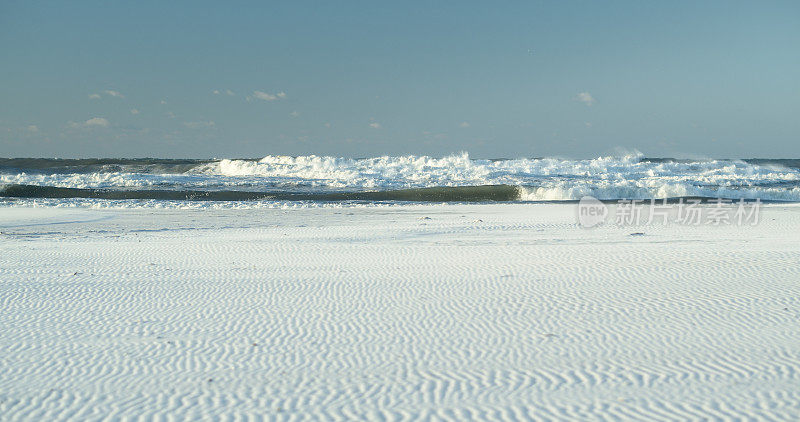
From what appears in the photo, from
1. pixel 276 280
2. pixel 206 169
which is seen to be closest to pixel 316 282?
pixel 276 280

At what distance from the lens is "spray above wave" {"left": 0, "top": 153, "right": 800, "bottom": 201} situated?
86.9 ft

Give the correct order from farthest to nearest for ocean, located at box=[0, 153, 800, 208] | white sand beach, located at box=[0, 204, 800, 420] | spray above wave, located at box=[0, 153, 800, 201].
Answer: spray above wave, located at box=[0, 153, 800, 201], ocean, located at box=[0, 153, 800, 208], white sand beach, located at box=[0, 204, 800, 420]

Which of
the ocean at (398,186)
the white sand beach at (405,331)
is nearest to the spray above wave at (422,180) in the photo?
the ocean at (398,186)

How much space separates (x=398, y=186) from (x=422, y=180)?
122 inches

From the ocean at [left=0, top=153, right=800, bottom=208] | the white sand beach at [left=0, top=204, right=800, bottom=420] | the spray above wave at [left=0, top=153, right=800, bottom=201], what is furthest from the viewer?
the spray above wave at [left=0, top=153, right=800, bottom=201]

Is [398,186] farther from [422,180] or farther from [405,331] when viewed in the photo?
[405,331]

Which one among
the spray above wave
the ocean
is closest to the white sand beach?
the ocean

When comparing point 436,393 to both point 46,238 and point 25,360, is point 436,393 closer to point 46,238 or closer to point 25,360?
point 25,360

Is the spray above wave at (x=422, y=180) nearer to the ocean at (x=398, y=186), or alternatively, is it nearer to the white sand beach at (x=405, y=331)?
the ocean at (x=398, y=186)

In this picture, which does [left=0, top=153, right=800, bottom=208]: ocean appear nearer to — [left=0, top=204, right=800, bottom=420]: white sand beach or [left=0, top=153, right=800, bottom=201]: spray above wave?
[left=0, top=153, right=800, bottom=201]: spray above wave

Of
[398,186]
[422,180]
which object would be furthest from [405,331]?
[422,180]

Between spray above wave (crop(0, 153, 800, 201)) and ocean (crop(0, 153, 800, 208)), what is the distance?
5cm

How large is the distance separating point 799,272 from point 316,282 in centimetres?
520

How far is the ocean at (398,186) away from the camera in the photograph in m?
24.5
